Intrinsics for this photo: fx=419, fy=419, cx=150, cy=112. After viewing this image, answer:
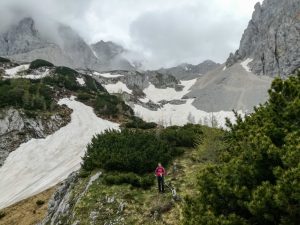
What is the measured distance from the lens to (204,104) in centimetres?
15950

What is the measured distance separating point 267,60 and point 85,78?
79.1 metres

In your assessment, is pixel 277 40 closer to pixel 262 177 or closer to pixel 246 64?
pixel 246 64

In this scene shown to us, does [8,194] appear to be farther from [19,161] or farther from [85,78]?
[85,78]

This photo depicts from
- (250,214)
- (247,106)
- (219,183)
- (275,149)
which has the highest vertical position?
(275,149)

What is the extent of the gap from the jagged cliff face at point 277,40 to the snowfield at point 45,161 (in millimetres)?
104973

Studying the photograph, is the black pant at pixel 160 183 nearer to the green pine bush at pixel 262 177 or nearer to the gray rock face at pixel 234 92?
the green pine bush at pixel 262 177

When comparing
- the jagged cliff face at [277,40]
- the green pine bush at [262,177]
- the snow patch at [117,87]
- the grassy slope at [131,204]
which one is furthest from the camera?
the snow patch at [117,87]

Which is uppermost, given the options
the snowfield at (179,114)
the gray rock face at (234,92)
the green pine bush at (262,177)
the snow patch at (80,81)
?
the snow patch at (80,81)

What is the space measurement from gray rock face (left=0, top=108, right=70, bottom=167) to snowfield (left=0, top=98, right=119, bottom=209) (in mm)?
1130

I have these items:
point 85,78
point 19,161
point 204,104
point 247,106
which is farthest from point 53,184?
point 204,104

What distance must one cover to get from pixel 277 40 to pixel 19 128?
126 m

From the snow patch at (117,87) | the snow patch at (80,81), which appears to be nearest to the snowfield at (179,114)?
the snow patch at (80,81)

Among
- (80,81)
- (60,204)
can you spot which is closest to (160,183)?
(60,204)

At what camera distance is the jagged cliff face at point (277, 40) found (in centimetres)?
15450
